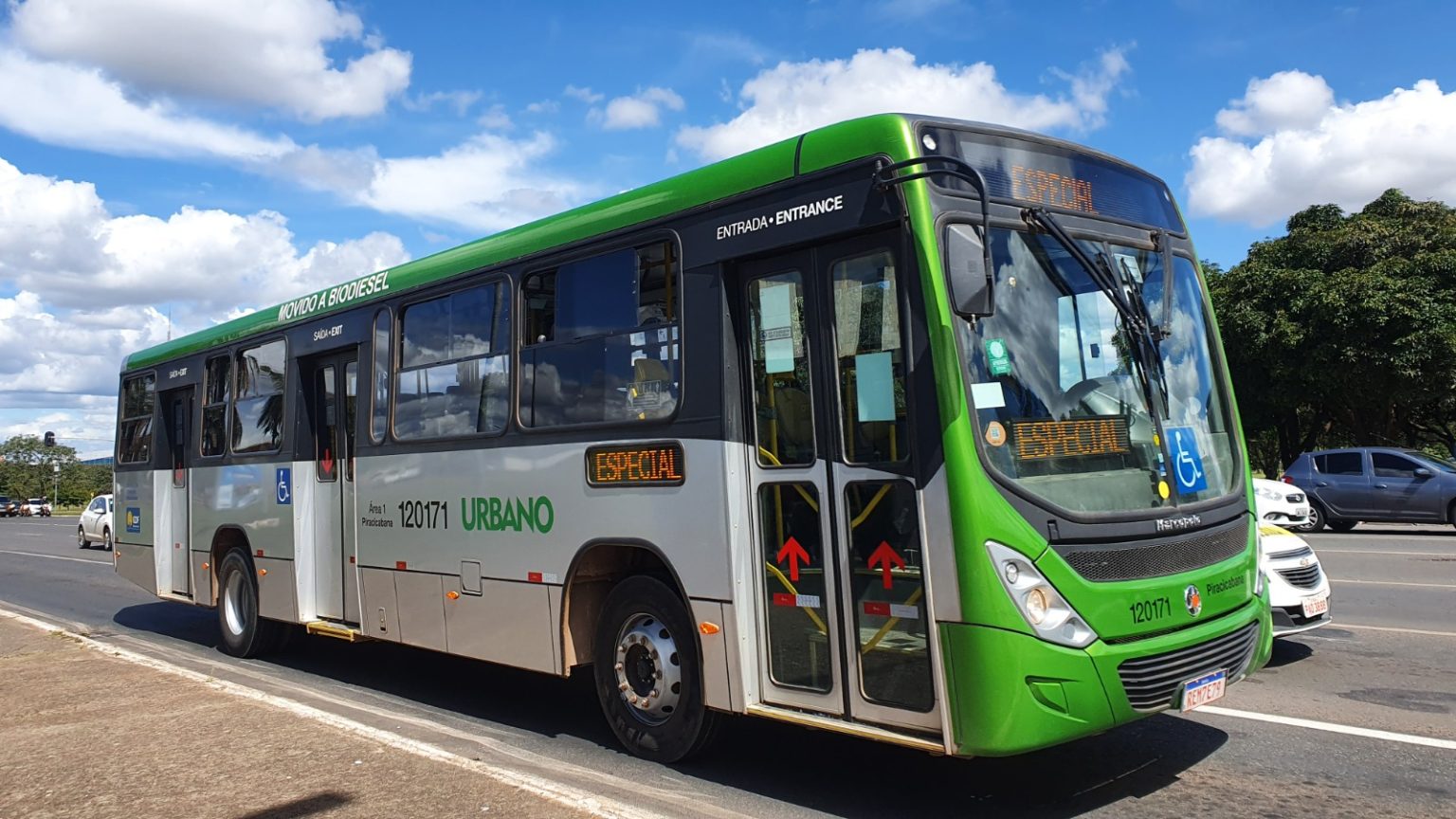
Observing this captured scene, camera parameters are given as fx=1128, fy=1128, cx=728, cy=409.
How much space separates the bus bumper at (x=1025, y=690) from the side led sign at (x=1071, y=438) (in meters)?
0.84

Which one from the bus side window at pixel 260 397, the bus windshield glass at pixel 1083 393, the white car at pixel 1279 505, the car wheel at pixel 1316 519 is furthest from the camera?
the car wheel at pixel 1316 519

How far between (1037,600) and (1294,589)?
4593 mm

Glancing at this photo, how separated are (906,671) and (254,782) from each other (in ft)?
11.8

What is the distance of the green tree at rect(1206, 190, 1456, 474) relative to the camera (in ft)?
87.6

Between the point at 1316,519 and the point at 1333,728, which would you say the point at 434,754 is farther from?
the point at 1316,519

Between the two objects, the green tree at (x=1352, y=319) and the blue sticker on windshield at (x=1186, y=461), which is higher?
the green tree at (x=1352, y=319)

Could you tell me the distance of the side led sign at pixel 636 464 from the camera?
6309 millimetres

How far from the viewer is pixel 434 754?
21.5ft

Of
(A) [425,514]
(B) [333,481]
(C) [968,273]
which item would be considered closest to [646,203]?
(C) [968,273]

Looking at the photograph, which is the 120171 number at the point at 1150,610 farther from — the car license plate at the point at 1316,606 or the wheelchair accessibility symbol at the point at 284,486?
the wheelchair accessibility symbol at the point at 284,486

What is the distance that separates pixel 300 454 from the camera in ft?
33.4

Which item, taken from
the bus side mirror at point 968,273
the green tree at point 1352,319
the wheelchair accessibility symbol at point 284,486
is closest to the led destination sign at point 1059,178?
the bus side mirror at point 968,273

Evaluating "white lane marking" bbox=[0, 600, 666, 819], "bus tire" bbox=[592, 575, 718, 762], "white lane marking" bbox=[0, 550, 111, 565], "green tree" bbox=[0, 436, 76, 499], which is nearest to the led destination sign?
"bus tire" bbox=[592, 575, 718, 762]

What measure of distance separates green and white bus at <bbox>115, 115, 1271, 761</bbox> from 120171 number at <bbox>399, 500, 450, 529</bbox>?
0.12 ft
